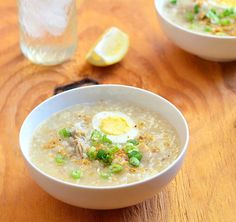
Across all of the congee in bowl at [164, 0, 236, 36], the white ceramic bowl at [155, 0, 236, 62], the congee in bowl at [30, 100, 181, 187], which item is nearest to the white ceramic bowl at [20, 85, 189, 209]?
the congee in bowl at [30, 100, 181, 187]

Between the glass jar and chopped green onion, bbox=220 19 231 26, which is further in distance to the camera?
chopped green onion, bbox=220 19 231 26

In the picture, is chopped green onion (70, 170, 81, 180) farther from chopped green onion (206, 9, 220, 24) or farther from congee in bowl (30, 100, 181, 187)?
chopped green onion (206, 9, 220, 24)

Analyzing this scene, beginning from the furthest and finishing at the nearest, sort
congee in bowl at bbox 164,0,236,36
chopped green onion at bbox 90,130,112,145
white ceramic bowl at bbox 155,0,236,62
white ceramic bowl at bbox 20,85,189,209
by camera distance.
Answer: congee in bowl at bbox 164,0,236,36 → white ceramic bowl at bbox 155,0,236,62 → chopped green onion at bbox 90,130,112,145 → white ceramic bowl at bbox 20,85,189,209

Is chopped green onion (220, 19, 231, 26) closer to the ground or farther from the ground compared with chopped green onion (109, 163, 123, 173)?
closer to the ground

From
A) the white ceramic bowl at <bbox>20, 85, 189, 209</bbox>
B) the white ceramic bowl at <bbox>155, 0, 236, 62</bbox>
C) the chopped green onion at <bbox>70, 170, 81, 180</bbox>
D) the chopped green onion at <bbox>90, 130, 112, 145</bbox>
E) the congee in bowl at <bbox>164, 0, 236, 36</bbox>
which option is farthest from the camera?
the congee in bowl at <bbox>164, 0, 236, 36</bbox>

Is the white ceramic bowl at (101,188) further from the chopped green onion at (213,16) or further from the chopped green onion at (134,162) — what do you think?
the chopped green onion at (213,16)

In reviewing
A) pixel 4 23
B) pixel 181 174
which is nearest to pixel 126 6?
pixel 4 23

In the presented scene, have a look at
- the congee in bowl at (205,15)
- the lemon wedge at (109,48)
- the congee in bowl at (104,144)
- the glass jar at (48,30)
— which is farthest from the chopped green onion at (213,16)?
the congee in bowl at (104,144)
